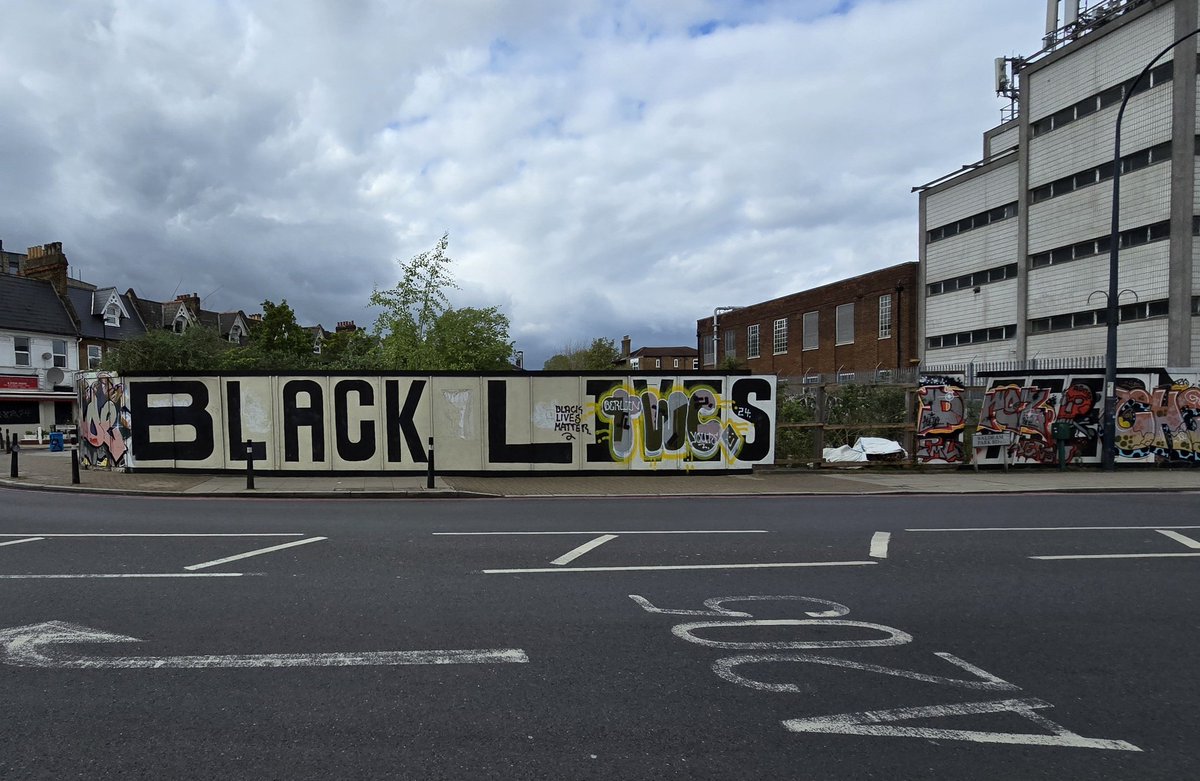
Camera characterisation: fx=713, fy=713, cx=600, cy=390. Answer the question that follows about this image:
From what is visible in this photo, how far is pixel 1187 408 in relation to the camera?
17859mm

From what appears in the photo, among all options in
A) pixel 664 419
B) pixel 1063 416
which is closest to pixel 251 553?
pixel 664 419

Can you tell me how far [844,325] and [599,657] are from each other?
49.7 m

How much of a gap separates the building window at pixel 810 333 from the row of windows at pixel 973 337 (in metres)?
10.4

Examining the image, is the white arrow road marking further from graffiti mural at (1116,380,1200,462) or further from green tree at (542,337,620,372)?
green tree at (542,337,620,372)

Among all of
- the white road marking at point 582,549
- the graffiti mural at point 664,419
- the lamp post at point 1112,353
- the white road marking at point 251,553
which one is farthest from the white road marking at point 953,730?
the lamp post at point 1112,353

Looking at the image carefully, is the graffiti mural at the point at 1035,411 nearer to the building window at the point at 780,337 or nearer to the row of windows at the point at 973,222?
the row of windows at the point at 973,222

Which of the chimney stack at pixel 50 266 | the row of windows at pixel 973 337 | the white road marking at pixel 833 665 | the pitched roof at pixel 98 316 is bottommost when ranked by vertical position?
the white road marking at pixel 833 665

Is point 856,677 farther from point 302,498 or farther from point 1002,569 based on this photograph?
point 302,498

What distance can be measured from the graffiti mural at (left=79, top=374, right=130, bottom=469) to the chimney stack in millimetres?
32538

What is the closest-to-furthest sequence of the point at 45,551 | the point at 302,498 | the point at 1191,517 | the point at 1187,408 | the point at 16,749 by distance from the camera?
1. the point at 16,749
2. the point at 45,551
3. the point at 1191,517
4. the point at 302,498
5. the point at 1187,408

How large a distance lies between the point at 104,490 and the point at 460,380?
24.3ft

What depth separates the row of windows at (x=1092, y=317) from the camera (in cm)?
3022

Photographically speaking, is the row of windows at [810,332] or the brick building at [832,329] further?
the row of windows at [810,332]

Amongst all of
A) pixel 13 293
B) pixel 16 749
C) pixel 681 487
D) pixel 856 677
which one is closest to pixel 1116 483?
pixel 681 487
